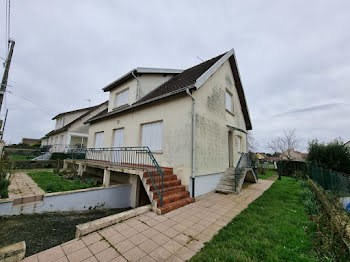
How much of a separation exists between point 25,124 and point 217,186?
120ft

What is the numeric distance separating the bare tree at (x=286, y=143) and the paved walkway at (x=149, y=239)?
90.8 feet

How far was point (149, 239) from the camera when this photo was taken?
3064mm

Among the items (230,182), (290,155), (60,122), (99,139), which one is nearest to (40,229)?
(230,182)

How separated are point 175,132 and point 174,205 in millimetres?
3053

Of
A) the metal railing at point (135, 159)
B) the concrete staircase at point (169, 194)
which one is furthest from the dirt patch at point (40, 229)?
the metal railing at point (135, 159)

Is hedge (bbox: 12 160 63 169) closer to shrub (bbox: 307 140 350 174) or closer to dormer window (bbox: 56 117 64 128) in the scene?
dormer window (bbox: 56 117 64 128)

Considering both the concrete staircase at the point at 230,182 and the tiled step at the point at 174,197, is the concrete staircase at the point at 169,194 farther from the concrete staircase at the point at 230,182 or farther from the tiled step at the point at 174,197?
the concrete staircase at the point at 230,182

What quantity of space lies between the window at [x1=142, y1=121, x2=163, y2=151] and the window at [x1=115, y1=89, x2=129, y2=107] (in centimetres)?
401

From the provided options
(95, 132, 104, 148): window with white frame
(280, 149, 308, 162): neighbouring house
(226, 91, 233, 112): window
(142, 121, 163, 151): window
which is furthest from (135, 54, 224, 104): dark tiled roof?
(280, 149, 308, 162): neighbouring house

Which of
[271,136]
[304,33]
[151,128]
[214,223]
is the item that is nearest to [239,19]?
[304,33]

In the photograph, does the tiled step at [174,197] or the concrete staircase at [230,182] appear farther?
the concrete staircase at [230,182]

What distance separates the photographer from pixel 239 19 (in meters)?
7.71

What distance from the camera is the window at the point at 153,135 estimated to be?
7.30 metres

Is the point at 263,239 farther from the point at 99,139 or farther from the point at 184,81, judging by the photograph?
the point at 99,139
